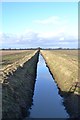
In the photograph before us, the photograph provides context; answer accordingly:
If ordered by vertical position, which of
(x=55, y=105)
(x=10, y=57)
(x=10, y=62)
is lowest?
(x=55, y=105)

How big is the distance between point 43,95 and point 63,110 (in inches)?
273

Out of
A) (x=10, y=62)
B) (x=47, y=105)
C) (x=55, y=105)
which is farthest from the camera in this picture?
(x=10, y=62)

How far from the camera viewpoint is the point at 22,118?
59.0 feet

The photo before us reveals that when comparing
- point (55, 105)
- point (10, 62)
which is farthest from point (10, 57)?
point (55, 105)

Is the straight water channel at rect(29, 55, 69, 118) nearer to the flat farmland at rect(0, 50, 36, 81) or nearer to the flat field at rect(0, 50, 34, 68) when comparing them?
the flat farmland at rect(0, 50, 36, 81)

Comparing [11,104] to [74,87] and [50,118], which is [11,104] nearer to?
[50,118]

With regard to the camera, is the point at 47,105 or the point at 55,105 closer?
the point at 47,105

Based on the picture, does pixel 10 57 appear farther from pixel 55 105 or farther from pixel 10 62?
pixel 55 105

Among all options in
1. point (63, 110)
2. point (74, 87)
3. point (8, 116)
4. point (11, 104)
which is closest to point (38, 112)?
point (63, 110)

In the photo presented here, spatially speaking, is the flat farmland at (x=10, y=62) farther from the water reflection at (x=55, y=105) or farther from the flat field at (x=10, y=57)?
the water reflection at (x=55, y=105)

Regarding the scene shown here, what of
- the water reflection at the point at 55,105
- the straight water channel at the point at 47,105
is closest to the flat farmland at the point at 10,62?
the straight water channel at the point at 47,105

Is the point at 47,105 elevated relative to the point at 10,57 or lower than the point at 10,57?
lower

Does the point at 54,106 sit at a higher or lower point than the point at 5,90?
lower

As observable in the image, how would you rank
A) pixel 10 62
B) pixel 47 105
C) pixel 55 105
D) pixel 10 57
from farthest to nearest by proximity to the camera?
pixel 10 57 < pixel 10 62 < pixel 55 105 < pixel 47 105
